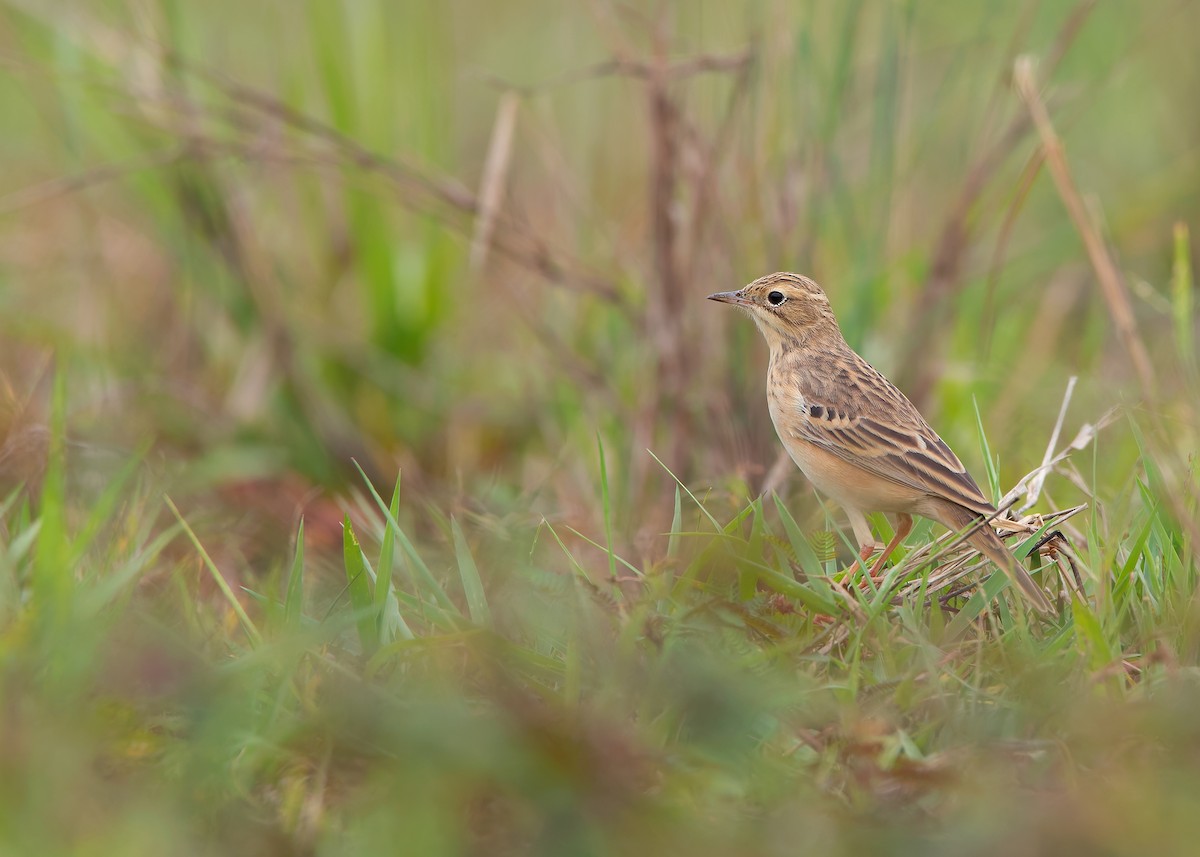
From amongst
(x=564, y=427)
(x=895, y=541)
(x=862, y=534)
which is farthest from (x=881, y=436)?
(x=564, y=427)

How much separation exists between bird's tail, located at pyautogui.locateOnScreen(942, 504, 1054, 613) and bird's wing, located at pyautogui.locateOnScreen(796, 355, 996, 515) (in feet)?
0.78

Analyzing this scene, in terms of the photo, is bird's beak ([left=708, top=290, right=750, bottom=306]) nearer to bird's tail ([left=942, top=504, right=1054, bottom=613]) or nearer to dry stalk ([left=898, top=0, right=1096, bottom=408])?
dry stalk ([left=898, top=0, right=1096, bottom=408])

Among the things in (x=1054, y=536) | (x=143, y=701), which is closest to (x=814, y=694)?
(x=1054, y=536)

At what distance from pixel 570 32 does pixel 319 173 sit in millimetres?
2216

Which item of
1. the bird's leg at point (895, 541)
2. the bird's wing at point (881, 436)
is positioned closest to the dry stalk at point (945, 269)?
the bird's wing at point (881, 436)

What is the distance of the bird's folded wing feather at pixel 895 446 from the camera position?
13.1ft

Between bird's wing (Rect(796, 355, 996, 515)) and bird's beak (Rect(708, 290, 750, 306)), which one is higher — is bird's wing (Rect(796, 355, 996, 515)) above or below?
below

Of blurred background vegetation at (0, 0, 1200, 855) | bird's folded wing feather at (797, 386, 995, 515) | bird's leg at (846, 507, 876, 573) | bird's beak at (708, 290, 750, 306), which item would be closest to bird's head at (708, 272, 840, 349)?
bird's beak at (708, 290, 750, 306)

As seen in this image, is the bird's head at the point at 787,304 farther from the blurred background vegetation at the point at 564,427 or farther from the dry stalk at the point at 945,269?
the dry stalk at the point at 945,269

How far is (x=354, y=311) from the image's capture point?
23.3 feet

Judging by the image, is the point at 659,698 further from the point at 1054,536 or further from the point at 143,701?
the point at 1054,536

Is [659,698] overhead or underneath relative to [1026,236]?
overhead

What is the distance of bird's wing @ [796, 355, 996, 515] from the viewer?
13.2ft

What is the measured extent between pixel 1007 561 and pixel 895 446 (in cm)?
85
